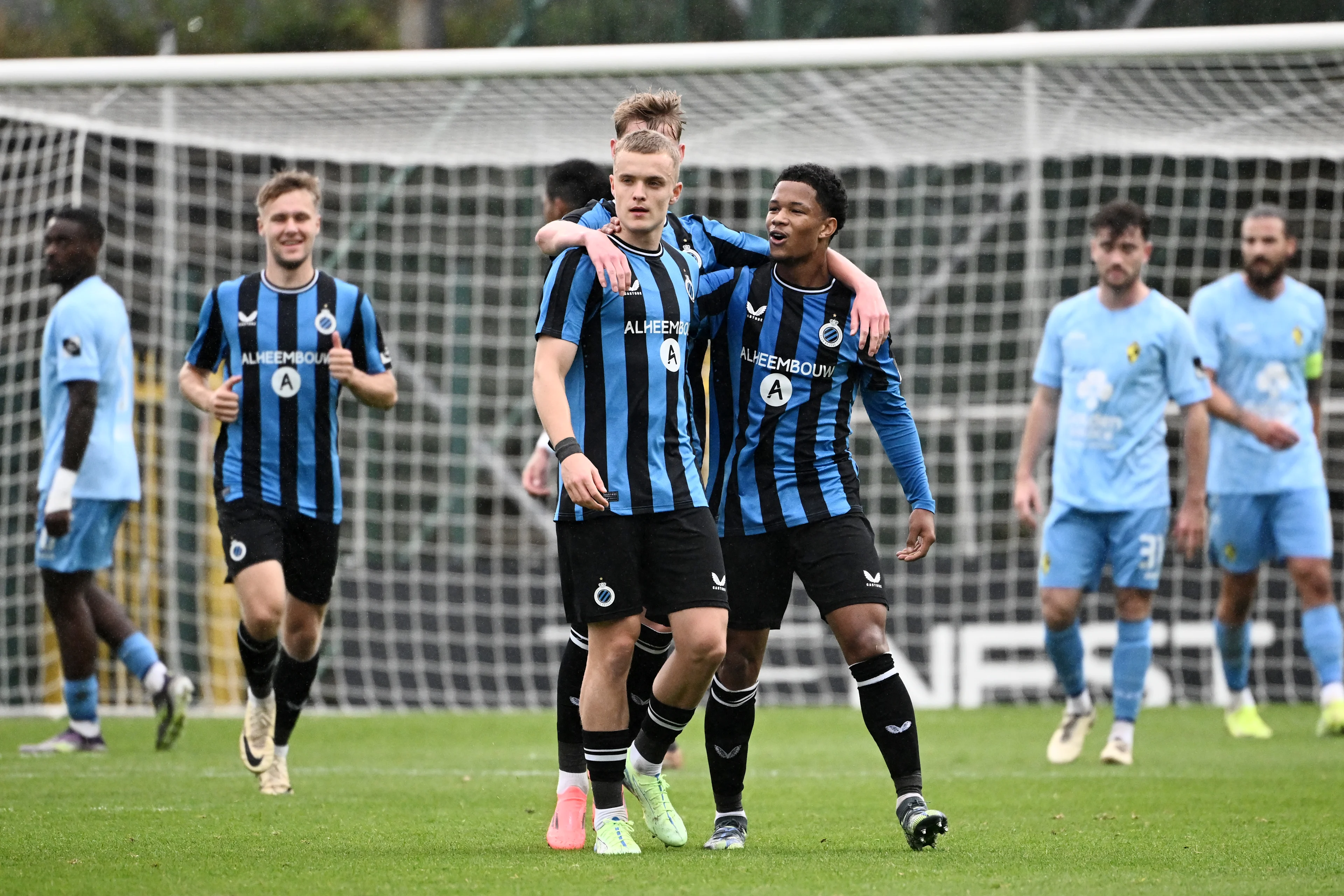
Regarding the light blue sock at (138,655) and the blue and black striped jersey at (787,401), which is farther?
the light blue sock at (138,655)

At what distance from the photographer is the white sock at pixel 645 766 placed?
497cm

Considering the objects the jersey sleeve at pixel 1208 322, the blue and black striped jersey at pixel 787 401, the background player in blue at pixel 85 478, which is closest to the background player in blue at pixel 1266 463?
the jersey sleeve at pixel 1208 322

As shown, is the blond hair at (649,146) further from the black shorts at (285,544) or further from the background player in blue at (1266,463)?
the background player in blue at (1266,463)

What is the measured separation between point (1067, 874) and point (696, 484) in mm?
1415

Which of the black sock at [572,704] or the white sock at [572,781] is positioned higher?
the black sock at [572,704]

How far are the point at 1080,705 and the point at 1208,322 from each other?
2.26 m

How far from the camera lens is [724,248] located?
204 inches

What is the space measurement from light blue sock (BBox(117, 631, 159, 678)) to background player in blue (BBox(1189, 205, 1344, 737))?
5.31 metres

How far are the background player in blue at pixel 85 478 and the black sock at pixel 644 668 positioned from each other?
3425 millimetres

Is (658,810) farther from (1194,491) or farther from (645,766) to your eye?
(1194,491)

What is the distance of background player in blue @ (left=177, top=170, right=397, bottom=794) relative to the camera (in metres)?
6.24

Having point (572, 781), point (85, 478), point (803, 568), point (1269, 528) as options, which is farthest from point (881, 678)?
point (85, 478)

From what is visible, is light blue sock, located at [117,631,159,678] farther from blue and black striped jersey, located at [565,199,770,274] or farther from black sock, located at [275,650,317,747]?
blue and black striped jersey, located at [565,199,770,274]

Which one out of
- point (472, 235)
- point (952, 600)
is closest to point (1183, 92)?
point (952, 600)
